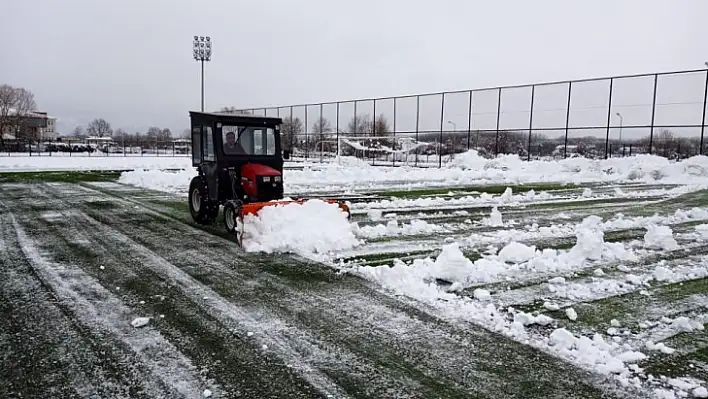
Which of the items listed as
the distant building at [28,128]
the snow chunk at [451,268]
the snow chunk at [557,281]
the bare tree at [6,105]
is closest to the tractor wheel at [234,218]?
the snow chunk at [451,268]

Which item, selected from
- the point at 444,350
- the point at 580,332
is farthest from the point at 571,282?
the point at 444,350

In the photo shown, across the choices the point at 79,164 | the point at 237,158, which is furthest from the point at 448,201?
the point at 79,164

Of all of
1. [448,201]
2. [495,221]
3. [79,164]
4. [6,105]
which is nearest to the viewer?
[495,221]

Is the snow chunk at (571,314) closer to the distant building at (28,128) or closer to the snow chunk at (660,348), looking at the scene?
the snow chunk at (660,348)

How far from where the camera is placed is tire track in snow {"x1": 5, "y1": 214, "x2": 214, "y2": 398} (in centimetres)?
378

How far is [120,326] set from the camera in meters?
4.92

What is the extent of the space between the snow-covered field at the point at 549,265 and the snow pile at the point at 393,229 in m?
0.04

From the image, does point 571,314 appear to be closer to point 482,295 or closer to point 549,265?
point 482,295

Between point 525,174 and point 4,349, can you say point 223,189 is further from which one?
point 525,174

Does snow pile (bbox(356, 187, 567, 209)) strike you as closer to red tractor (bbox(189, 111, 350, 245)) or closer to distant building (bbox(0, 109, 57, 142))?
red tractor (bbox(189, 111, 350, 245))

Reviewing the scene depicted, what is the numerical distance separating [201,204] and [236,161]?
141 centimetres

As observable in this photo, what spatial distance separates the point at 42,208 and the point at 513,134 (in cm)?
2830

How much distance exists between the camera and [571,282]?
6609 mm

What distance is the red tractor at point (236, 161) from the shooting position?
9602 millimetres
